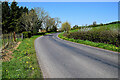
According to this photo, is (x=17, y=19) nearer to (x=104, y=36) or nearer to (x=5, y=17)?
(x=5, y=17)

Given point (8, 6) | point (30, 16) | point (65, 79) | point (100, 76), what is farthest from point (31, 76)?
point (8, 6)

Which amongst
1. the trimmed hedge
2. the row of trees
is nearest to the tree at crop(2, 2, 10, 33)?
the row of trees

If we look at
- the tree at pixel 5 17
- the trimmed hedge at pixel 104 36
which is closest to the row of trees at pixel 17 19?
the tree at pixel 5 17

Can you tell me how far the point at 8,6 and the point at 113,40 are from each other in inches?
1772

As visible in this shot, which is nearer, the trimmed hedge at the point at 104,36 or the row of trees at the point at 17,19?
the trimmed hedge at the point at 104,36

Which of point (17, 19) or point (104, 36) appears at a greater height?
point (17, 19)

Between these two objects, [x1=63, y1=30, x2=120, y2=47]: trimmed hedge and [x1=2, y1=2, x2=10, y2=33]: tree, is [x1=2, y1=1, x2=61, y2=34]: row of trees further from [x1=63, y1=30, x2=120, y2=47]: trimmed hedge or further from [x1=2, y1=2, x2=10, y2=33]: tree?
[x1=63, y1=30, x2=120, y2=47]: trimmed hedge

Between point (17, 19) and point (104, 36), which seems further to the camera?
point (17, 19)

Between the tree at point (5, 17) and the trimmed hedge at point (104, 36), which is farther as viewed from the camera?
the tree at point (5, 17)

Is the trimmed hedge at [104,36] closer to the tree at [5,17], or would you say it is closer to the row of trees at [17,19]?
the row of trees at [17,19]

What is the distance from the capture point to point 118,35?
12.6m

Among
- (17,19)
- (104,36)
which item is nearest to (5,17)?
(17,19)

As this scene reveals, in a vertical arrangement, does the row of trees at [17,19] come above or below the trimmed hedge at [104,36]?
above

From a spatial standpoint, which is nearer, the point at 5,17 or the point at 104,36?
the point at 104,36
